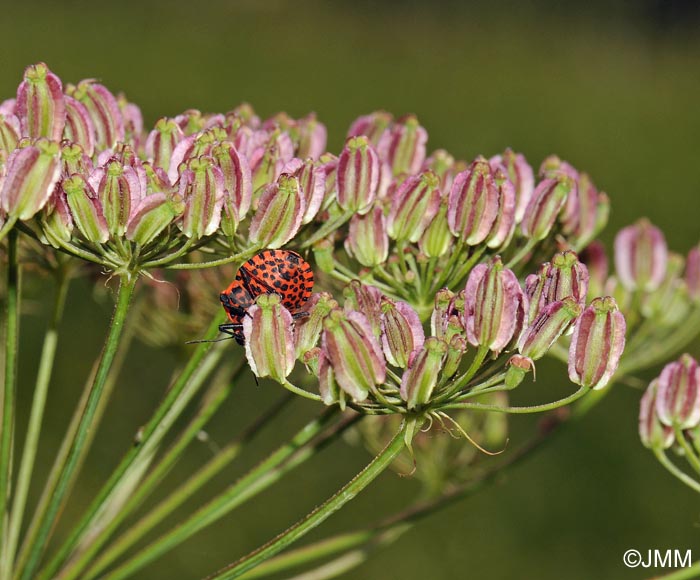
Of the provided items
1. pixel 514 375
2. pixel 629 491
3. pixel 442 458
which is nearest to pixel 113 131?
pixel 514 375

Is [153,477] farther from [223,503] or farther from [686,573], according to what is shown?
[686,573]

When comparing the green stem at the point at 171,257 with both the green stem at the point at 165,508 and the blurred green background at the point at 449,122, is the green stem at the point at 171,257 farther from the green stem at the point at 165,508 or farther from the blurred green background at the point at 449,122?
the blurred green background at the point at 449,122

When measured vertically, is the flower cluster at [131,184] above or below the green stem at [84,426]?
above

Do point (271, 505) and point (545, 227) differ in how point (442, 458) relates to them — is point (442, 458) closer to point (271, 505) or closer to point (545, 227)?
point (545, 227)

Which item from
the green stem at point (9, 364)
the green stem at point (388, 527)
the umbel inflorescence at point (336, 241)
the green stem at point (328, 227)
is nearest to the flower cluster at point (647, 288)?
the umbel inflorescence at point (336, 241)

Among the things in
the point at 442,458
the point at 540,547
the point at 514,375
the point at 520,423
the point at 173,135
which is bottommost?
the point at 514,375

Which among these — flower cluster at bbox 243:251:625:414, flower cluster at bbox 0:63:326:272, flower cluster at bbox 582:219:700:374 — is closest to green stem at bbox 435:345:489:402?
flower cluster at bbox 243:251:625:414
